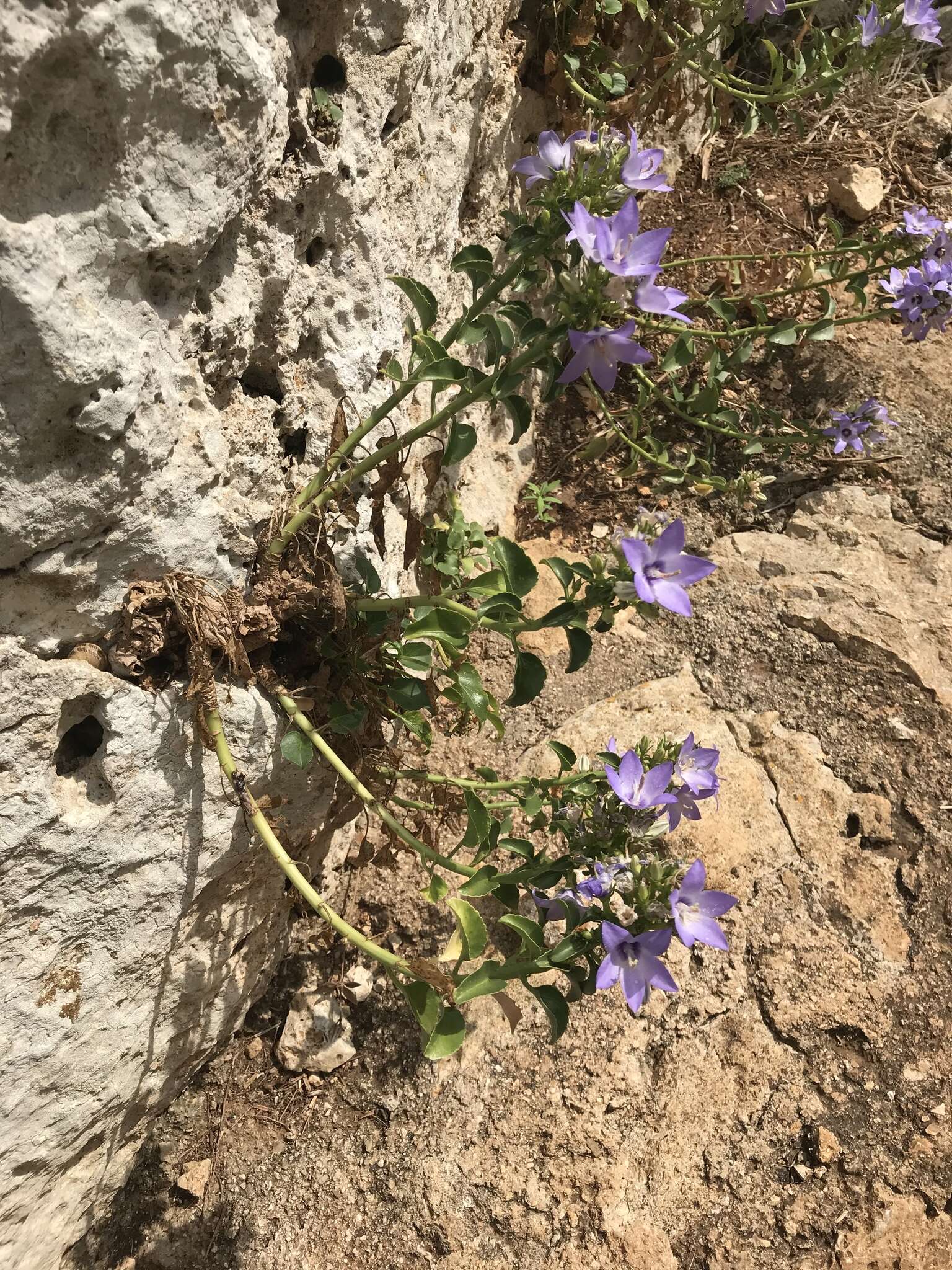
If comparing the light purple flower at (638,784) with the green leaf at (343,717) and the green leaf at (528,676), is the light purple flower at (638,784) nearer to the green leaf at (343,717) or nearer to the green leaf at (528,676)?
the green leaf at (528,676)

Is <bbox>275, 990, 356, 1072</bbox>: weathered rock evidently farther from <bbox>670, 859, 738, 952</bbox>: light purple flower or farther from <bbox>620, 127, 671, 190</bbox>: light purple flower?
<bbox>620, 127, 671, 190</bbox>: light purple flower

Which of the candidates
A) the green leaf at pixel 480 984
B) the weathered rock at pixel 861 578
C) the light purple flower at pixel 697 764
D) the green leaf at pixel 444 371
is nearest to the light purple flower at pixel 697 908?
the light purple flower at pixel 697 764

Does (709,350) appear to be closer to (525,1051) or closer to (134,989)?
(525,1051)

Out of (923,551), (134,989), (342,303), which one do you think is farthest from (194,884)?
(923,551)

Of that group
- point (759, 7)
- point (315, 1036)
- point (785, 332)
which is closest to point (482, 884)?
point (315, 1036)

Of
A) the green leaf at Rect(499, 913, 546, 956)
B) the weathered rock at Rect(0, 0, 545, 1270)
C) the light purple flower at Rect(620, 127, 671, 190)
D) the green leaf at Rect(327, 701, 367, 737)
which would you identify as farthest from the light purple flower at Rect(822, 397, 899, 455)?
the green leaf at Rect(499, 913, 546, 956)

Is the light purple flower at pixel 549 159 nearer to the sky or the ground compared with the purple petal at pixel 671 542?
nearer to the sky

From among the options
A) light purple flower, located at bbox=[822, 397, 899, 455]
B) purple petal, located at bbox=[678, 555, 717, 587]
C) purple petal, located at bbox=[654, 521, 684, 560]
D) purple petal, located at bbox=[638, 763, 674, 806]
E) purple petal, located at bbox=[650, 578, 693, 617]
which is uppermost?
light purple flower, located at bbox=[822, 397, 899, 455]
